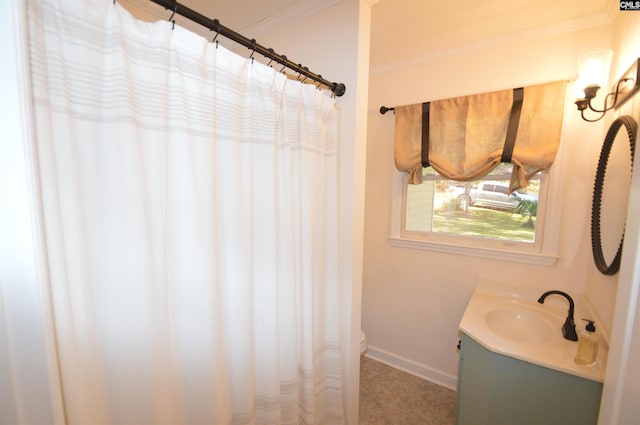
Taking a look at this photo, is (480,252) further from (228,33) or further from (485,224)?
(228,33)

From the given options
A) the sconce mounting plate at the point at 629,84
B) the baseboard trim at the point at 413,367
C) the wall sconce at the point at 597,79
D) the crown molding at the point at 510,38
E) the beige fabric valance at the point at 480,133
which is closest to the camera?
the sconce mounting plate at the point at 629,84

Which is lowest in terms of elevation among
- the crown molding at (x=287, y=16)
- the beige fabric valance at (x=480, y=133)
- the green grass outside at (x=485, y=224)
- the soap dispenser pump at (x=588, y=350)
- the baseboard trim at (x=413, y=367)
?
the baseboard trim at (x=413, y=367)

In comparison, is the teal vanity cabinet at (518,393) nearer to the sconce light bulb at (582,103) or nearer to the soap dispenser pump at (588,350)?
the soap dispenser pump at (588,350)

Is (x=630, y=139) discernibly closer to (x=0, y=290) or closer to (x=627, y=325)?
(x=627, y=325)

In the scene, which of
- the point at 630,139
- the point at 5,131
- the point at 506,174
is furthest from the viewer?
the point at 506,174

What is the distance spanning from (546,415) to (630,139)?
1.26m

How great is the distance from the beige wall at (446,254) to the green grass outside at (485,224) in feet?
0.62

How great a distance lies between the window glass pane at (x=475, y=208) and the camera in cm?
169

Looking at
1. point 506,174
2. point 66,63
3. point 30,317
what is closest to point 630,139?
point 506,174

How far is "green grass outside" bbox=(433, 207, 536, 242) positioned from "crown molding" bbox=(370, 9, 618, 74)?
1150 mm

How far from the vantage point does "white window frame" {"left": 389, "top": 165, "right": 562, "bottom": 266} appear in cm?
155

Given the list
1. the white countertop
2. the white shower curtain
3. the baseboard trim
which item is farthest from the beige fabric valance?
the baseboard trim

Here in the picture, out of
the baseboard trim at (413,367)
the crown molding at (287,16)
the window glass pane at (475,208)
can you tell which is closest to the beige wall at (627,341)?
the window glass pane at (475,208)

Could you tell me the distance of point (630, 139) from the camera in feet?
3.29
